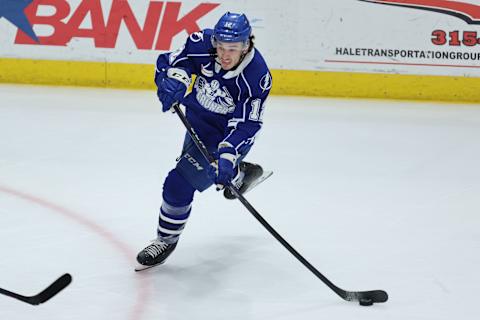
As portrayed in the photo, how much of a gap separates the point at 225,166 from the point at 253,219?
1087 mm

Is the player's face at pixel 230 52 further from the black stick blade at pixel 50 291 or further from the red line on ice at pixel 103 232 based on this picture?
the black stick blade at pixel 50 291

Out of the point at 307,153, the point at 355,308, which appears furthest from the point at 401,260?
the point at 307,153

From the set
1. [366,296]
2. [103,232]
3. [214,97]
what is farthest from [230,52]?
[103,232]

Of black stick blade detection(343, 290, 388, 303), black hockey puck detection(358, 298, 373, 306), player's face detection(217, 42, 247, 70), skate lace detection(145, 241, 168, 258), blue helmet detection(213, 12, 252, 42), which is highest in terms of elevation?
blue helmet detection(213, 12, 252, 42)

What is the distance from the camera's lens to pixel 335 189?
14.6 feet

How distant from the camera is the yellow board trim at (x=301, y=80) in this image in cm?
679

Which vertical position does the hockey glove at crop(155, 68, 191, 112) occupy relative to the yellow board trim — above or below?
above

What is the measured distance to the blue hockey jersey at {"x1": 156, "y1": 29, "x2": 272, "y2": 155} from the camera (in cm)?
308

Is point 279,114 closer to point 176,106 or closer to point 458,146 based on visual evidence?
point 458,146

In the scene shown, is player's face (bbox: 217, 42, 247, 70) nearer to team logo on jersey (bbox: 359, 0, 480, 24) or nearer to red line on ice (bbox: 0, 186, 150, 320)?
red line on ice (bbox: 0, 186, 150, 320)

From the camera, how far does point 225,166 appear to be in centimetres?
291

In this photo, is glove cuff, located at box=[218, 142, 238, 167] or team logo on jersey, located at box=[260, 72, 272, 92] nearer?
glove cuff, located at box=[218, 142, 238, 167]

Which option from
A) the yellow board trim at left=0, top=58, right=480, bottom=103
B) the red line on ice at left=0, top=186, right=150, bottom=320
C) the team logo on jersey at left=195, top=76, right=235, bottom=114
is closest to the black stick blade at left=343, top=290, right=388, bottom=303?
the red line on ice at left=0, top=186, right=150, bottom=320

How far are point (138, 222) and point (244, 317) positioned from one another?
3.78 feet
